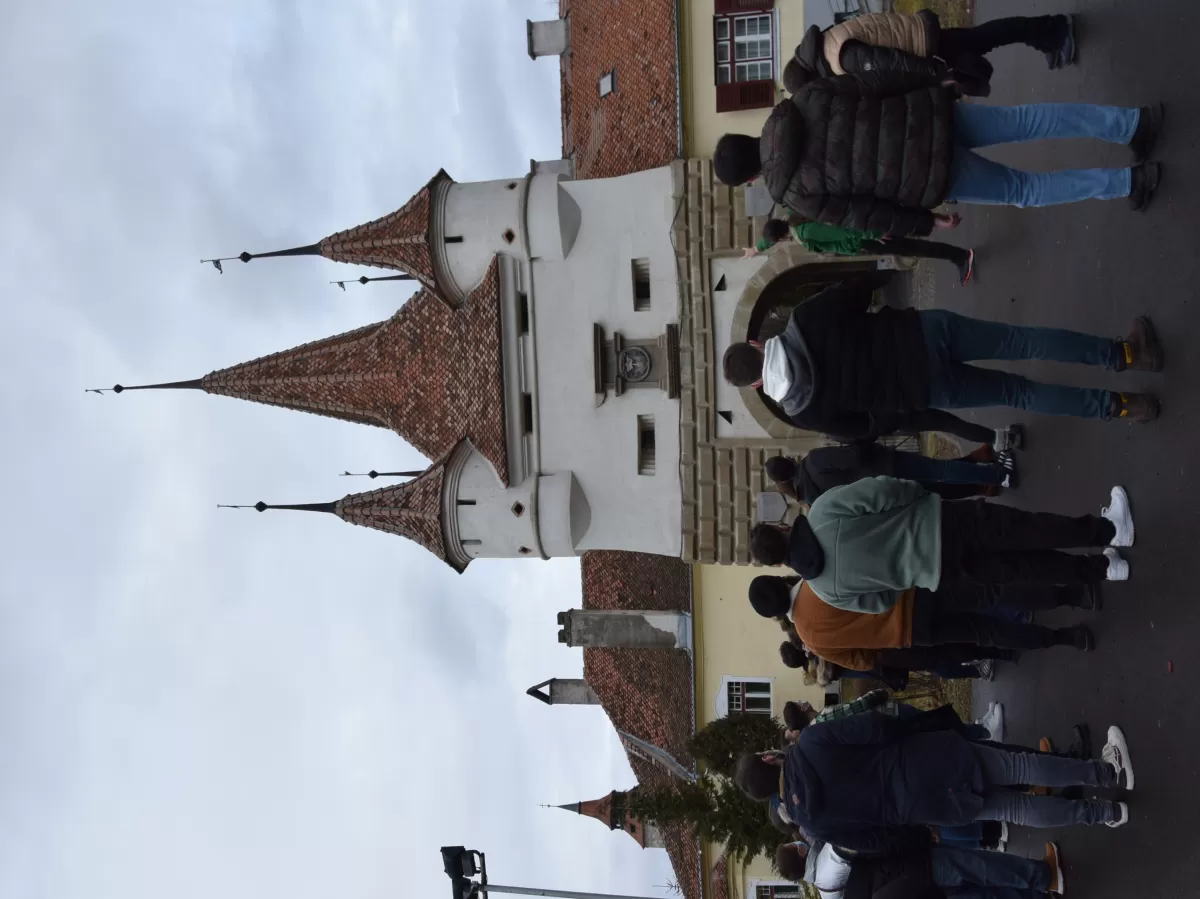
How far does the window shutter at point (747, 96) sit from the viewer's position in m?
13.4

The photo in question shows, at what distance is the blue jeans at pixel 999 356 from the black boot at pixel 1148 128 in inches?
47.4

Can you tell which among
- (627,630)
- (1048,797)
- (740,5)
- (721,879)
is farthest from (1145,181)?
(721,879)

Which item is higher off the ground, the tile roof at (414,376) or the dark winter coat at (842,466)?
the tile roof at (414,376)

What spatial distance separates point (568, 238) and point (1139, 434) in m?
8.25

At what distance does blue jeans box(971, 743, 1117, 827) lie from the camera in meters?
5.80

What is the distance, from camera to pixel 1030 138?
5582mm

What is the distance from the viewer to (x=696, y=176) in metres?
12.9

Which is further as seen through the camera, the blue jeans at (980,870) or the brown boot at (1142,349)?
the blue jeans at (980,870)

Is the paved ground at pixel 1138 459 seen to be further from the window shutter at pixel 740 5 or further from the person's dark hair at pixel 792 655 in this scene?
the window shutter at pixel 740 5

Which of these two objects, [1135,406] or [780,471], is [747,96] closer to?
[780,471]

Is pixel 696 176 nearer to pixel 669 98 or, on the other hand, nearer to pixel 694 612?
pixel 669 98

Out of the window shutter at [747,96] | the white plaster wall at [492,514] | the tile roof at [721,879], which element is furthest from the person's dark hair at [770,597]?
the tile roof at [721,879]

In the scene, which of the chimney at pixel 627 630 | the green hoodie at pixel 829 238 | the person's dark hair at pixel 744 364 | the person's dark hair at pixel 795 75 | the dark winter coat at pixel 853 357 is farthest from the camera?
the chimney at pixel 627 630

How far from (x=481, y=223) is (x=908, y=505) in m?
8.81
